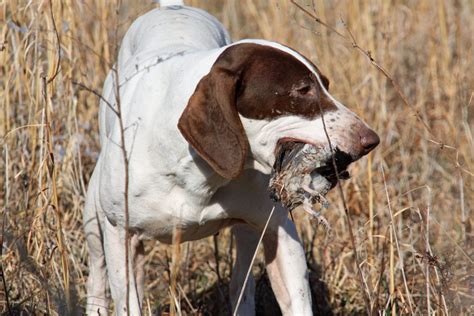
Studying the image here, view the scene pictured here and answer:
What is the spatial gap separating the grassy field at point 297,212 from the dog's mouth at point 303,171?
0.37 m

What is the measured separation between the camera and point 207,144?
10.0 feet

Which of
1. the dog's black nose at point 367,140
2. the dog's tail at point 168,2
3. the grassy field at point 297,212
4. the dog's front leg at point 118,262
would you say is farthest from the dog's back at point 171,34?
the dog's black nose at point 367,140

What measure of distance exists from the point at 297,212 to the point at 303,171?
83.0 inches

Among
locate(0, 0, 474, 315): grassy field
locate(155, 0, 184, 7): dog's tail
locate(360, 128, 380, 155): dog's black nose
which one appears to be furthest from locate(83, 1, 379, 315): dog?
locate(155, 0, 184, 7): dog's tail

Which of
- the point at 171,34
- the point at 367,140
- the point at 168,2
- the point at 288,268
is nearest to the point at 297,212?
the point at 168,2

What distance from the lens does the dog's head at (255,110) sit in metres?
3.03

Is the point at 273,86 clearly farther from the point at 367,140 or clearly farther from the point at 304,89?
the point at 367,140

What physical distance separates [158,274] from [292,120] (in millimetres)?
1846

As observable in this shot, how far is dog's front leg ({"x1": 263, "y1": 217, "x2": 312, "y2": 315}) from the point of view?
3.46 meters

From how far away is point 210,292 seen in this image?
457cm

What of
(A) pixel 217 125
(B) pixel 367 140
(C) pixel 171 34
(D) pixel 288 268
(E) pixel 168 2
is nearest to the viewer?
(B) pixel 367 140

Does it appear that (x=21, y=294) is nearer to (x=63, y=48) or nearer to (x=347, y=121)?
(x=63, y=48)

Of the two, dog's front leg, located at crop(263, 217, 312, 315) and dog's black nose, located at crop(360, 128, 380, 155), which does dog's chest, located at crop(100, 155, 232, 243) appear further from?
dog's black nose, located at crop(360, 128, 380, 155)

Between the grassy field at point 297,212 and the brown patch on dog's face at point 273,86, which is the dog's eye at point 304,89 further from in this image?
the grassy field at point 297,212
